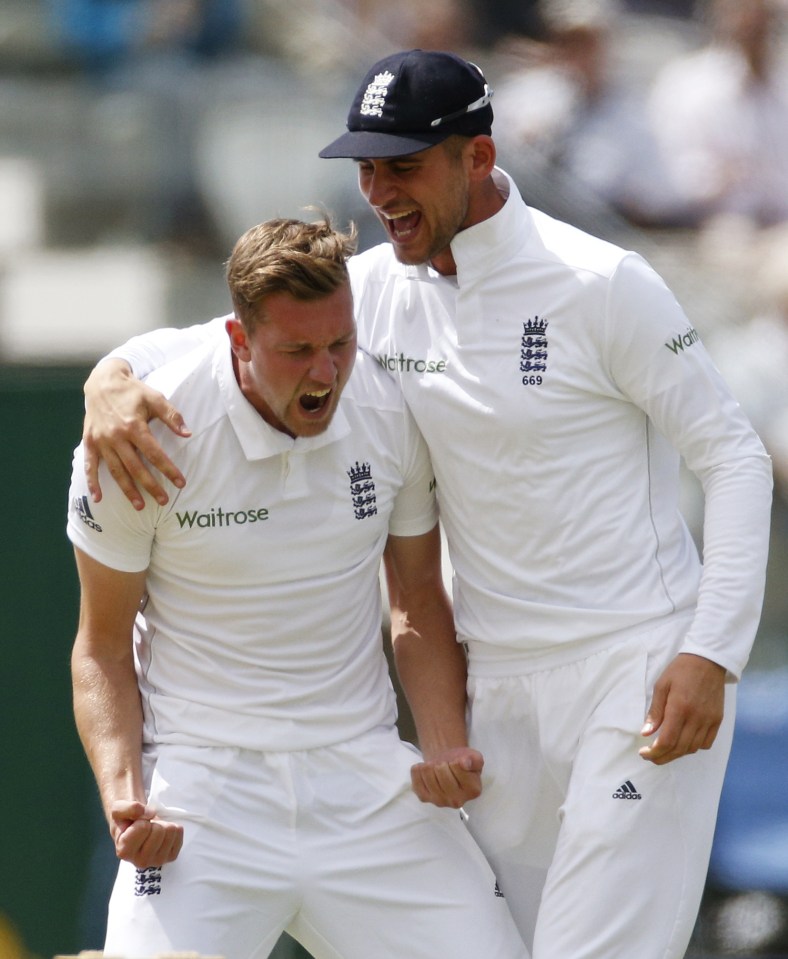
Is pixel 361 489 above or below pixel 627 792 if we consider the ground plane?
above

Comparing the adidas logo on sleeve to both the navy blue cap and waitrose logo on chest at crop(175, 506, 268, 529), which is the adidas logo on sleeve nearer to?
waitrose logo on chest at crop(175, 506, 268, 529)

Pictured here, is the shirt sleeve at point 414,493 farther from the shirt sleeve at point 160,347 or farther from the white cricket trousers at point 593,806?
the shirt sleeve at point 160,347

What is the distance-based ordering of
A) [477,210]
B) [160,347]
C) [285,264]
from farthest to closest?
1. [160,347]
2. [477,210]
3. [285,264]

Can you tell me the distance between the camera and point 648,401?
2801 millimetres

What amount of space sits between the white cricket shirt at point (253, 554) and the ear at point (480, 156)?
42cm

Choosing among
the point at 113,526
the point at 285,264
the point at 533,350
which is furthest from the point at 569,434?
the point at 113,526

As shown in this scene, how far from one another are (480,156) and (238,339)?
1.83ft

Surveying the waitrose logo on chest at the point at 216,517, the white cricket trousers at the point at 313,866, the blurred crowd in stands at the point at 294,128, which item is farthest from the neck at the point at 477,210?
the blurred crowd in stands at the point at 294,128

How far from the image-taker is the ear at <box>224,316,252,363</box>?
2.77 m

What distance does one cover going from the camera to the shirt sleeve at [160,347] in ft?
9.58

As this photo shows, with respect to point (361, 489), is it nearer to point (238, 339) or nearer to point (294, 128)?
point (238, 339)

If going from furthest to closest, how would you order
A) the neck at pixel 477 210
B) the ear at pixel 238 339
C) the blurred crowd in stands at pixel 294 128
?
the blurred crowd in stands at pixel 294 128 → the neck at pixel 477 210 → the ear at pixel 238 339

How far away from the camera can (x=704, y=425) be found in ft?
9.11

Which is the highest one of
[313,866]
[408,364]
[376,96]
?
[376,96]
